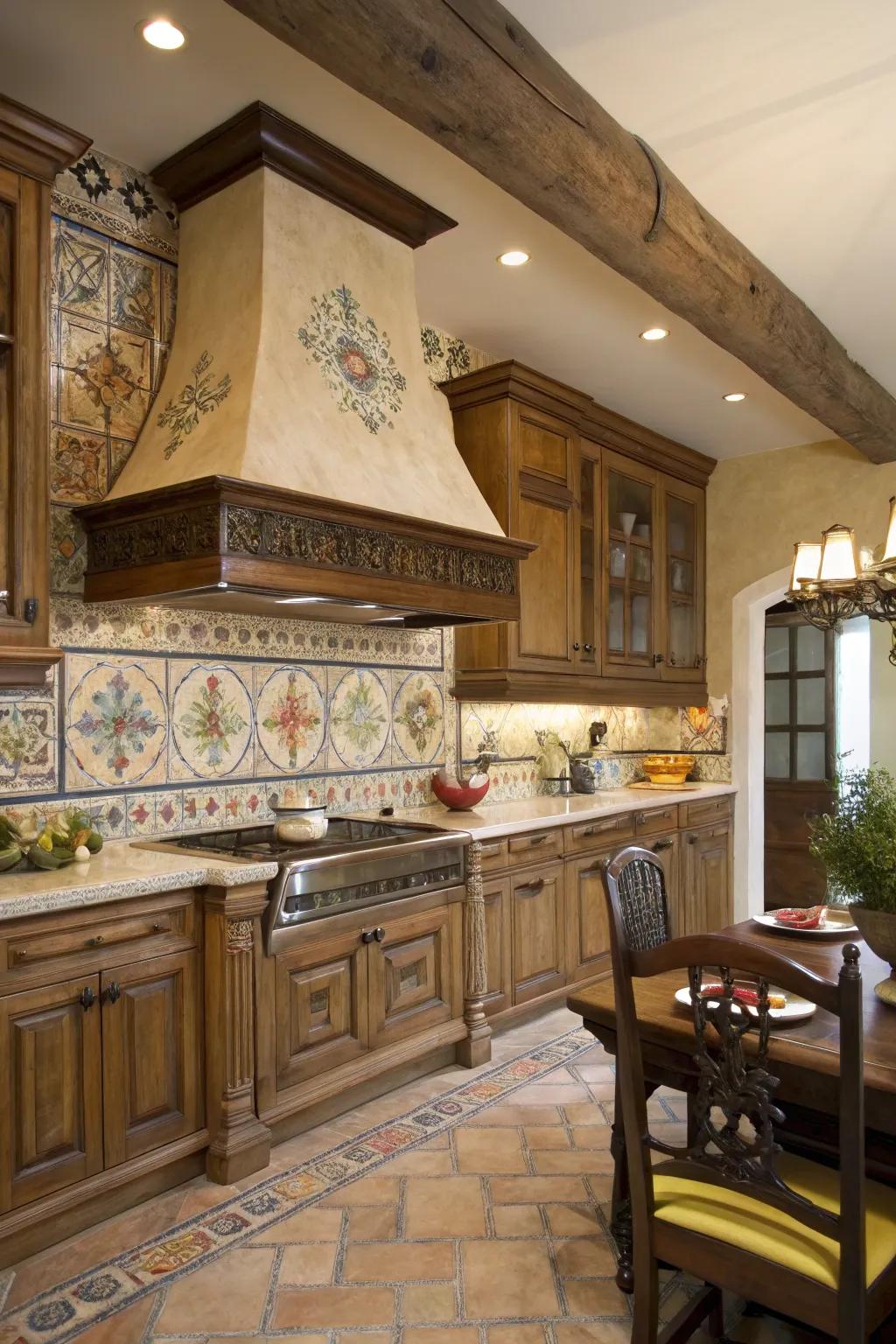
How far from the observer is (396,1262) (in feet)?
7.47

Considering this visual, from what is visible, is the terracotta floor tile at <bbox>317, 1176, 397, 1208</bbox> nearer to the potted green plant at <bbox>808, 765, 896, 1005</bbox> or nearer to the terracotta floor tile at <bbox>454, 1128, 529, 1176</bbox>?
the terracotta floor tile at <bbox>454, 1128, 529, 1176</bbox>

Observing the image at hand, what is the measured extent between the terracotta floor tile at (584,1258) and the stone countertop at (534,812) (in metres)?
1.44

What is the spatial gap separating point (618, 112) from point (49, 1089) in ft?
9.74

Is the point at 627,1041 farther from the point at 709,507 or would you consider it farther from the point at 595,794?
the point at 709,507

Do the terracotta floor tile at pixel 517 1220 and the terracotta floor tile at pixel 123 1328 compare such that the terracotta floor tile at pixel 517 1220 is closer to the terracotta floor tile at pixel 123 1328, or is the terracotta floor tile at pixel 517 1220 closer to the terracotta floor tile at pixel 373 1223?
the terracotta floor tile at pixel 373 1223

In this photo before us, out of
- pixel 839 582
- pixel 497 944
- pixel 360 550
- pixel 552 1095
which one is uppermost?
pixel 360 550

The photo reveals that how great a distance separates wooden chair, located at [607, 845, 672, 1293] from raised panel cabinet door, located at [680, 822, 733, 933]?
2.66m

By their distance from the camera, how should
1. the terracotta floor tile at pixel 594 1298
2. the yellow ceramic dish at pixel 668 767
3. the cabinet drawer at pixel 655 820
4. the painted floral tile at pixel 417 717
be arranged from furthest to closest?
1. the yellow ceramic dish at pixel 668 767
2. the cabinet drawer at pixel 655 820
3. the painted floral tile at pixel 417 717
4. the terracotta floor tile at pixel 594 1298

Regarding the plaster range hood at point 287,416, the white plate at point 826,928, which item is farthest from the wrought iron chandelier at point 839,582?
the plaster range hood at point 287,416

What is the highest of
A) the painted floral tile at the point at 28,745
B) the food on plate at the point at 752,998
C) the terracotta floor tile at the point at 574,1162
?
the painted floral tile at the point at 28,745

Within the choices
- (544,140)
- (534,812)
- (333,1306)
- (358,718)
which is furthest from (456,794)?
(544,140)

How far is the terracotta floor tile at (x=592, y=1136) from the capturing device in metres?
2.89

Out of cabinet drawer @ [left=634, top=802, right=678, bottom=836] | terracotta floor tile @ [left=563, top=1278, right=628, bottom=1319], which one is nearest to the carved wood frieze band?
cabinet drawer @ [left=634, top=802, right=678, bottom=836]

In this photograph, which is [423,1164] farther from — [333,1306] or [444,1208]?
[333,1306]
